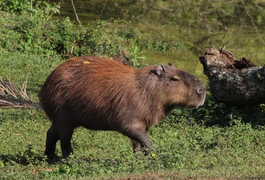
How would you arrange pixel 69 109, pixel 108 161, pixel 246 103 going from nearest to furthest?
pixel 108 161, pixel 69 109, pixel 246 103

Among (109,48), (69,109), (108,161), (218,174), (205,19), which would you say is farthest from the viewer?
(205,19)

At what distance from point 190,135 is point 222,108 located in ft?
3.80

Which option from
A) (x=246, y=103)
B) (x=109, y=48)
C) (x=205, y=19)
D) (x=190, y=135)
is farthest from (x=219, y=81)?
(x=205, y=19)

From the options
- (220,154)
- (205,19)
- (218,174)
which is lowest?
(205,19)

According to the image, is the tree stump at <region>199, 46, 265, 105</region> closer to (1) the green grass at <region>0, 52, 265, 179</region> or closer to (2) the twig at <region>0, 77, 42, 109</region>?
(1) the green grass at <region>0, 52, 265, 179</region>

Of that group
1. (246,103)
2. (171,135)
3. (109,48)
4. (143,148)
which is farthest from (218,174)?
(109,48)

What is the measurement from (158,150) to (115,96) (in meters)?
0.90

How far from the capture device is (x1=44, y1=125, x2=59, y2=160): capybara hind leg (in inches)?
286

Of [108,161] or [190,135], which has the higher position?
[108,161]

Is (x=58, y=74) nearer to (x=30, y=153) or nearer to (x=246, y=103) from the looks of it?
(x=30, y=153)

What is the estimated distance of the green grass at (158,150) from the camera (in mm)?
5938

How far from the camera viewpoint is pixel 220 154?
699 cm

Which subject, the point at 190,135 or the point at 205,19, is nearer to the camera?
the point at 190,135

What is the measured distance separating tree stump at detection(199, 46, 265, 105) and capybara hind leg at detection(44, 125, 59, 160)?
9.48ft
